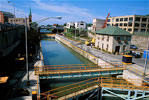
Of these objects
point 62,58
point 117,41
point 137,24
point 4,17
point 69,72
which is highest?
point 4,17

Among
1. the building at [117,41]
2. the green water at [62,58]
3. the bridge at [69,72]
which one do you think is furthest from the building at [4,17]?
the bridge at [69,72]

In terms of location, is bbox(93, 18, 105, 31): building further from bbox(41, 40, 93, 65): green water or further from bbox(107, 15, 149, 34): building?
bbox(41, 40, 93, 65): green water

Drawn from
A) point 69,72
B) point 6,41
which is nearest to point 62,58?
point 6,41

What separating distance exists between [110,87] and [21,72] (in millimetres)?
13589

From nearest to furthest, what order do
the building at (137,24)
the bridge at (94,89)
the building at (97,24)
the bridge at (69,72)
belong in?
the bridge at (94,89), the bridge at (69,72), the building at (137,24), the building at (97,24)

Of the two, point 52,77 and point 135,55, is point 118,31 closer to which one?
point 135,55

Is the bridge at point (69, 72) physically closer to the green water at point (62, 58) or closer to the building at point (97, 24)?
the green water at point (62, 58)

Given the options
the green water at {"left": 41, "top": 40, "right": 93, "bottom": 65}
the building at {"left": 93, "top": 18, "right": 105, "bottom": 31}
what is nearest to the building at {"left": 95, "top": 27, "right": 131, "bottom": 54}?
the green water at {"left": 41, "top": 40, "right": 93, "bottom": 65}

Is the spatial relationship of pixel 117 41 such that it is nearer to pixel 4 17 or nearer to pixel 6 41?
pixel 6 41

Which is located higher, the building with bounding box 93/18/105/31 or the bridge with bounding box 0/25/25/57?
the building with bounding box 93/18/105/31

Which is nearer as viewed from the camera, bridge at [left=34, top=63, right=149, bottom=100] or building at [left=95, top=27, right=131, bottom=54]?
bridge at [left=34, top=63, right=149, bottom=100]

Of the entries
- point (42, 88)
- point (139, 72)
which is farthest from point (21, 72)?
point (139, 72)

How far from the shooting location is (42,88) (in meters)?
18.9

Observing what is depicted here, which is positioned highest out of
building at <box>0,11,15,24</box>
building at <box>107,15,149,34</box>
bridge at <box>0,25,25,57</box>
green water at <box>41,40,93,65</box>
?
building at <box>0,11,15,24</box>
